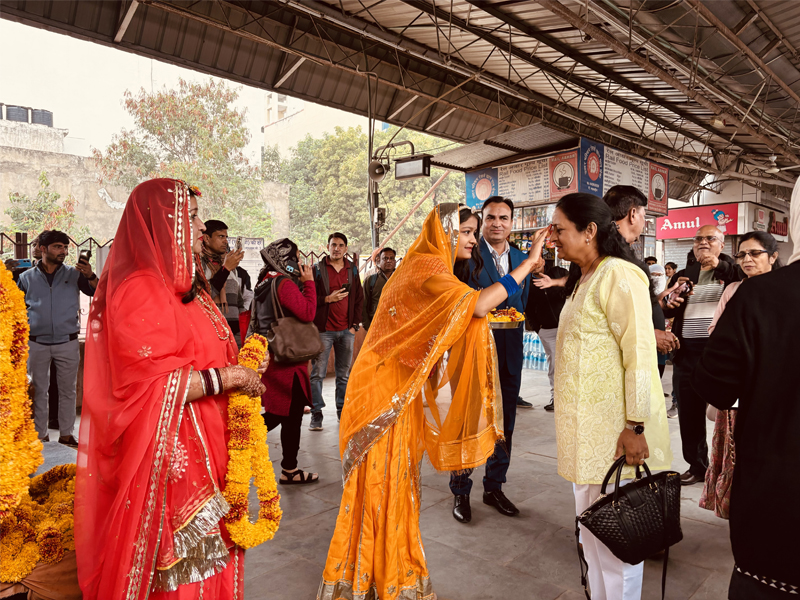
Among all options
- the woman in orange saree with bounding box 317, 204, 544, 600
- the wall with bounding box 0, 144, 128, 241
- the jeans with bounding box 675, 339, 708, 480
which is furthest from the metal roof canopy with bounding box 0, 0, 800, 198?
the wall with bounding box 0, 144, 128, 241

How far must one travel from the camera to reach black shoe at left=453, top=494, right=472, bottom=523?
121 inches

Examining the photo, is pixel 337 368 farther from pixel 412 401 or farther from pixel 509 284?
pixel 509 284

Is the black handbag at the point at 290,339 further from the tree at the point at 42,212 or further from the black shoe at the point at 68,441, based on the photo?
the tree at the point at 42,212

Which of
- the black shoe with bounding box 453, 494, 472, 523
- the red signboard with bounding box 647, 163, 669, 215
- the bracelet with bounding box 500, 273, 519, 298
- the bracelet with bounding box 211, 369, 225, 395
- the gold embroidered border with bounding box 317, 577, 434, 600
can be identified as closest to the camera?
the bracelet with bounding box 211, 369, 225, 395

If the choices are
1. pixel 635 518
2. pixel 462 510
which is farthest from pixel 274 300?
pixel 635 518

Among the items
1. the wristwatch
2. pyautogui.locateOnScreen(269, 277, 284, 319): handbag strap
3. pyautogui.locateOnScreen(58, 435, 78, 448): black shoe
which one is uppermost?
pyautogui.locateOnScreen(269, 277, 284, 319): handbag strap

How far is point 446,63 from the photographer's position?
6887 millimetres

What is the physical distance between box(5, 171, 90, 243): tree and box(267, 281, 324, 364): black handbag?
12.7 meters

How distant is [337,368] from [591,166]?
487 cm

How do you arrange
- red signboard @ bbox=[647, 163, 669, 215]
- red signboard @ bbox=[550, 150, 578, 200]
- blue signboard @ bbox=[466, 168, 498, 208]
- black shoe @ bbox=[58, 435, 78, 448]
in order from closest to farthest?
black shoe @ bbox=[58, 435, 78, 448], red signboard @ bbox=[550, 150, 578, 200], blue signboard @ bbox=[466, 168, 498, 208], red signboard @ bbox=[647, 163, 669, 215]

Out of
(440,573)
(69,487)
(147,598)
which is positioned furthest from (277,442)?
(147,598)

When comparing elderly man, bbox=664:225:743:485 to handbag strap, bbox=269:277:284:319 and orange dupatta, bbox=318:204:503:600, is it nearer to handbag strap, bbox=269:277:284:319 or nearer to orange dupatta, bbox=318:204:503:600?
orange dupatta, bbox=318:204:503:600

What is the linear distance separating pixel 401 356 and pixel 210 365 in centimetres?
75

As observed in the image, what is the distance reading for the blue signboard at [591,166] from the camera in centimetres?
765
